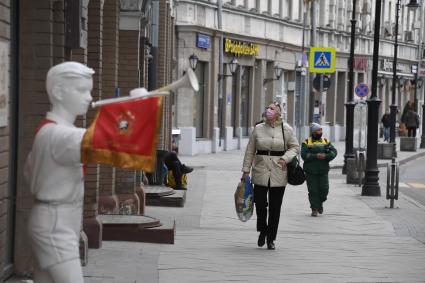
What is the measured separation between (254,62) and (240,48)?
282 cm

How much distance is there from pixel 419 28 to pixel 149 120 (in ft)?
232

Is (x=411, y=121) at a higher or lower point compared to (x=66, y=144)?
lower

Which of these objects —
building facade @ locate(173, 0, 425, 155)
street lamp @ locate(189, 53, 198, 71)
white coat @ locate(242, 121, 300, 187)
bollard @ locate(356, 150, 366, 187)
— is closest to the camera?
white coat @ locate(242, 121, 300, 187)

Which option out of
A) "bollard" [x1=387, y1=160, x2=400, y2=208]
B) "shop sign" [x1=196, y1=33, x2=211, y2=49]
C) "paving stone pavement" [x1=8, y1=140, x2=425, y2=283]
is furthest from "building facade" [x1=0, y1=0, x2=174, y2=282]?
"shop sign" [x1=196, y1=33, x2=211, y2=49]

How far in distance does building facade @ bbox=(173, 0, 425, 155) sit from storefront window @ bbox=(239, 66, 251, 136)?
0.04 metres

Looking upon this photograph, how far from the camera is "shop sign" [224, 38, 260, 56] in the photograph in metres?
46.3

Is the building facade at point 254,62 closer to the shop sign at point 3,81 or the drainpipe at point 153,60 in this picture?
the drainpipe at point 153,60

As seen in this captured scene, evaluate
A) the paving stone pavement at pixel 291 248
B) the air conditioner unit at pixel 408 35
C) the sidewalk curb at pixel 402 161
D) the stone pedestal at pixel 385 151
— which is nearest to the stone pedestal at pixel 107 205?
the paving stone pavement at pixel 291 248

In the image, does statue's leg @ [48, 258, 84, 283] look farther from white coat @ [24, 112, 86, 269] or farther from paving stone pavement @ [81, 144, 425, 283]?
paving stone pavement @ [81, 144, 425, 283]

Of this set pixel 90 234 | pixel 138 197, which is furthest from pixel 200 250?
pixel 138 197

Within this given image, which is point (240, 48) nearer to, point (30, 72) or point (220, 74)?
point (220, 74)

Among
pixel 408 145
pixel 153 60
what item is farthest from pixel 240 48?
pixel 153 60

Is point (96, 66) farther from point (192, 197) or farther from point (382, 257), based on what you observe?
point (192, 197)

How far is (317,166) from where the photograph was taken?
19.7 m
